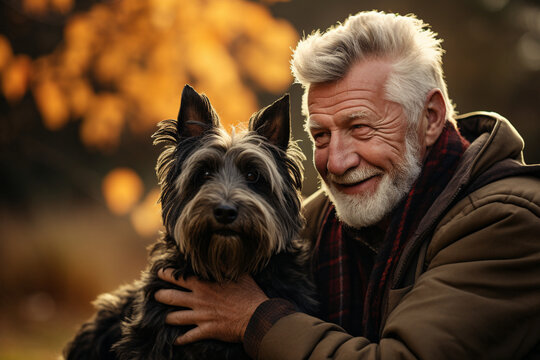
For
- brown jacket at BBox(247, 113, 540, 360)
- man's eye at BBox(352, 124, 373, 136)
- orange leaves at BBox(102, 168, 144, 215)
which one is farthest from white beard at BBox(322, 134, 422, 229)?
orange leaves at BBox(102, 168, 144, 215)

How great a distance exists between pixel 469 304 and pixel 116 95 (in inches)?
237

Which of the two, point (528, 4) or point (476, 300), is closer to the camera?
point (476, 300)

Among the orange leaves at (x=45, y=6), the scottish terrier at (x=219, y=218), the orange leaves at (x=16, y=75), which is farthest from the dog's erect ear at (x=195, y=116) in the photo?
the orange leaves at (x=16, y=75)

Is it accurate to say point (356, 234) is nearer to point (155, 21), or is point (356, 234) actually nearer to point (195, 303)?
point (195, 303)

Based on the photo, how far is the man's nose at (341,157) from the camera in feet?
9.68

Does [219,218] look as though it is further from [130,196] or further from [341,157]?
[130,196]

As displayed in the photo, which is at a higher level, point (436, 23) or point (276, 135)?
point (436, 23)

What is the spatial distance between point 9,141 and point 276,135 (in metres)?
6.03

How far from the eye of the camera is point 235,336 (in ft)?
8.73

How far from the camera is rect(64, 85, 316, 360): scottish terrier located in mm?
2668

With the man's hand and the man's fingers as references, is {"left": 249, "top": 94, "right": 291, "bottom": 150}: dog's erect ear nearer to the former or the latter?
the man's hand

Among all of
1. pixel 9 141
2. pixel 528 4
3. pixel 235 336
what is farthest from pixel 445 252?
pixel 9 141

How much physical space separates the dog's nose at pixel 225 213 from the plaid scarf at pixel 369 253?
33.2 inches

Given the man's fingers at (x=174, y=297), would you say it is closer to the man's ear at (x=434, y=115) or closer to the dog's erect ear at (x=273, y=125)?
the dog's erect ear at (x=273, y=125)
